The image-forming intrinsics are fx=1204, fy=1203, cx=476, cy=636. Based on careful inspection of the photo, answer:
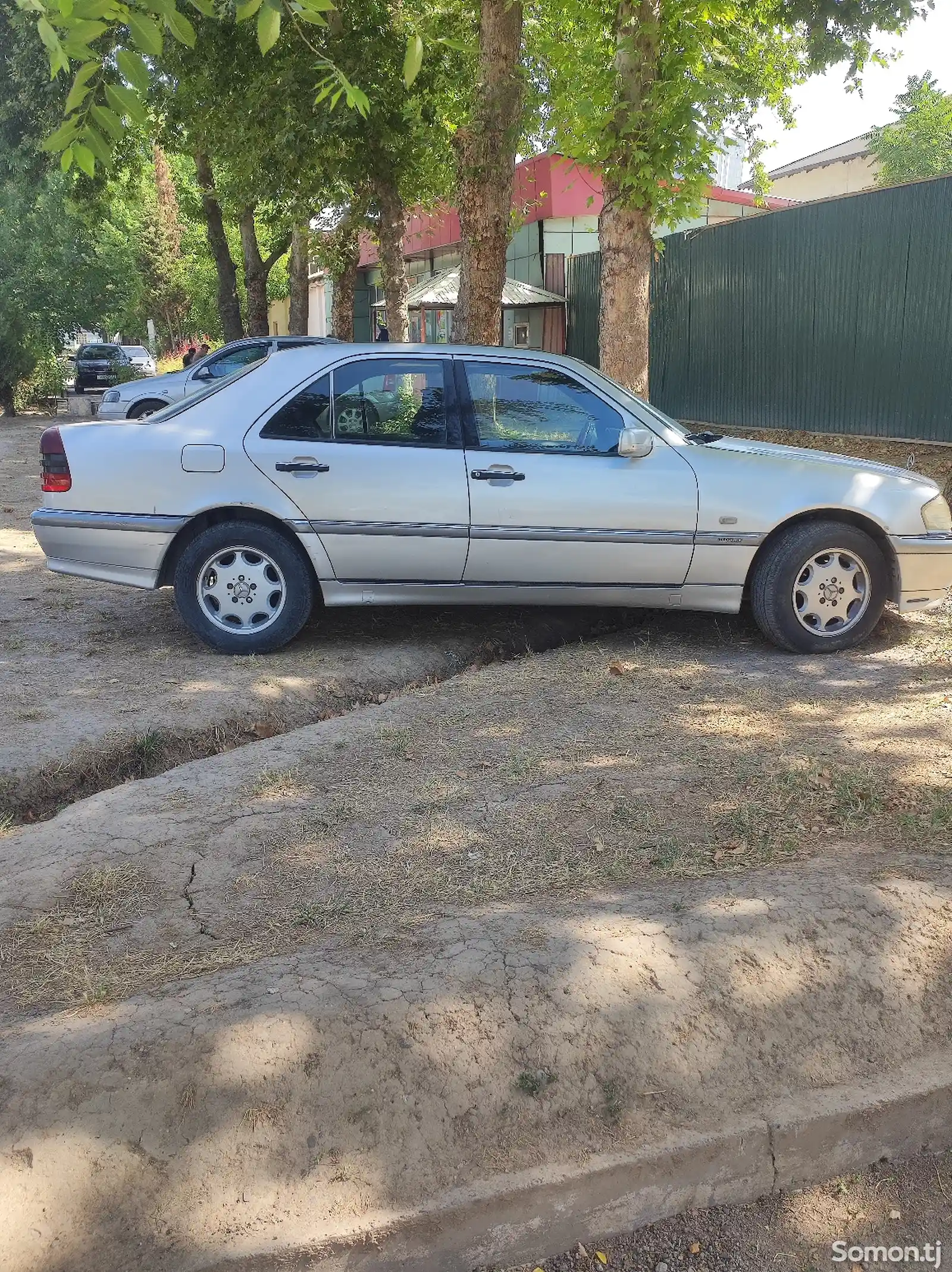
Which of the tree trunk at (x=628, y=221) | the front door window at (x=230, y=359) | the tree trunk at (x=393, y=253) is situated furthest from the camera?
the tree trunk at (x=393, y=253)

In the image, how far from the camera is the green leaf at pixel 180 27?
2959mm

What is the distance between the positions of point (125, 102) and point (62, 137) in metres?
0.19

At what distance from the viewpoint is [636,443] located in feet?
20.5

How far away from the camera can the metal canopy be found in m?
23.1

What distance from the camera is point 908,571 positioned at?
643 cm

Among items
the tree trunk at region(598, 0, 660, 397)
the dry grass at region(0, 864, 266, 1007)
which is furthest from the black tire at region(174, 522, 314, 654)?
the tree trunk at region(598, 0, 660, 397)

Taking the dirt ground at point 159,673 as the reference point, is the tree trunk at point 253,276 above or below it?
above

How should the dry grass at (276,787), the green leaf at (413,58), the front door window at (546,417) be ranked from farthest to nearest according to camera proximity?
1. the front door window at (546,417)
2. the dry grass at (276,787)
3. the green leaf at (413,58)

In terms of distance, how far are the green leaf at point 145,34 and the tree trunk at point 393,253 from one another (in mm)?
15404

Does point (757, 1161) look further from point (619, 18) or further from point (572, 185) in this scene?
point (572, 185)

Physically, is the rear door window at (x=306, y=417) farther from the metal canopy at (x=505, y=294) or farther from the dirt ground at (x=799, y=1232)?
the metal canopy at (x=505, y=294)

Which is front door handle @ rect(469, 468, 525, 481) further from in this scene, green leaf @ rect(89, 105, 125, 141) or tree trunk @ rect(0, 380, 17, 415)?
tree trunk @ rect(0, 380, 17, 415)

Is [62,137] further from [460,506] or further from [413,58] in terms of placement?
[460,506]

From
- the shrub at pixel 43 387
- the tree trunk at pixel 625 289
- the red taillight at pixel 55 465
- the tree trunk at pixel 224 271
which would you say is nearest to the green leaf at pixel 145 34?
the red taillight at pixel 55 465
